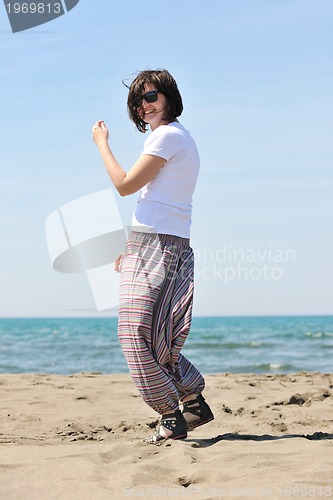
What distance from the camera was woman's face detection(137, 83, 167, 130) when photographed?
3.70 metres

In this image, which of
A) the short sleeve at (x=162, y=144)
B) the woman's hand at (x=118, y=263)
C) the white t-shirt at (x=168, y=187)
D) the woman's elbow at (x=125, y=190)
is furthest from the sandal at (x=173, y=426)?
the short sleeve at (x=162, y=144)

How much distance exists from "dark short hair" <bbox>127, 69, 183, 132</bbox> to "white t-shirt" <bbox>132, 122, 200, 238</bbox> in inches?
5.1

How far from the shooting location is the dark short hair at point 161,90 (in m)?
3.70

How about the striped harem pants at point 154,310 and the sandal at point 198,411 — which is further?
the sandal at point 198,411

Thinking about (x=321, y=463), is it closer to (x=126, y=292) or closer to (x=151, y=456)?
(x=151, y=456)

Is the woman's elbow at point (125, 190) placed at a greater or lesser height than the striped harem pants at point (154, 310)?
greater

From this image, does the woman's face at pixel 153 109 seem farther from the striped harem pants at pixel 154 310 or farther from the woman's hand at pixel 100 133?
the striped harem pants at pixel 154 310

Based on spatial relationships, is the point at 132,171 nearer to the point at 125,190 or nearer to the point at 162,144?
the point at 125,190

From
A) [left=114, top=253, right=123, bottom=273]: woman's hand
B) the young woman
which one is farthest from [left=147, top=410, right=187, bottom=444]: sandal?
[left=114, top=253, right=123, bottom=273]: woman's hand

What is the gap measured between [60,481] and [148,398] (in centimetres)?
85

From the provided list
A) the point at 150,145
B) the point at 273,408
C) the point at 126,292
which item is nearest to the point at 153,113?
the point at 150,145

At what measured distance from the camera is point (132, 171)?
351cm

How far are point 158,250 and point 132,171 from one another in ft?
1.43

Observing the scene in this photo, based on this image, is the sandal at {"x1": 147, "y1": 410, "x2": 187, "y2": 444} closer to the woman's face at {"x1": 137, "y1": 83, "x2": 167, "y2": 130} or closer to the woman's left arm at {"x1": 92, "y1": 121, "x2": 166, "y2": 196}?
the woman's left arm at {"x1": 92, "y1": 121, "x2": 166, "y2": 196}
